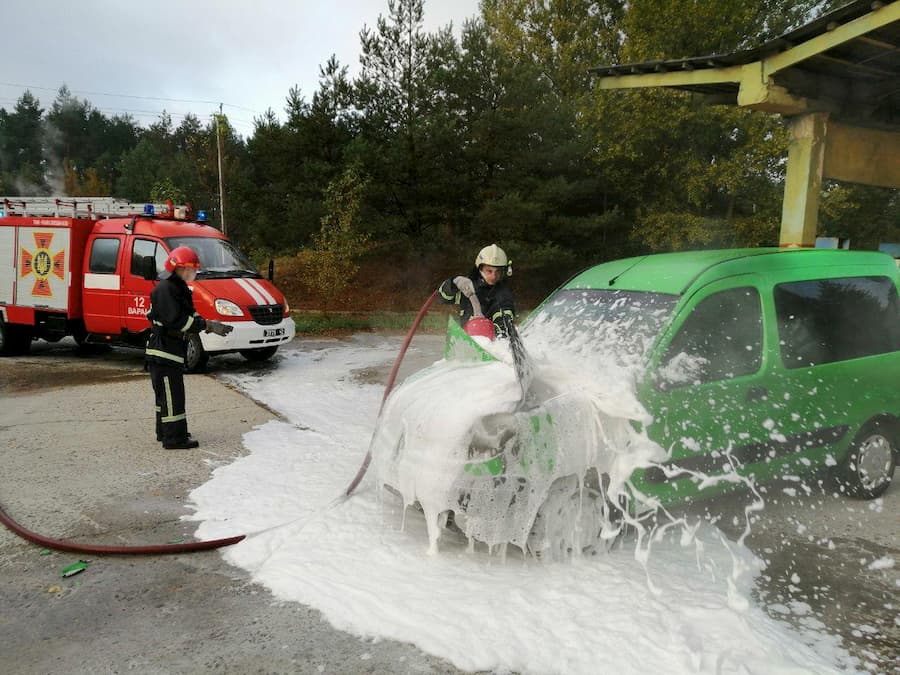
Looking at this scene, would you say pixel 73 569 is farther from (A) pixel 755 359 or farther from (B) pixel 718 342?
(A) pixel 755 359

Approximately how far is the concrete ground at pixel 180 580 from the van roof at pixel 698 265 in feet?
4.89

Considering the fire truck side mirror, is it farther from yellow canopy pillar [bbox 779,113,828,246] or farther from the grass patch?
yellow canopy pillar [bbox 779,113,828,246]

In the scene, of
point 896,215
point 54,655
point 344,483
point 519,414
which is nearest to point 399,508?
point 344,483

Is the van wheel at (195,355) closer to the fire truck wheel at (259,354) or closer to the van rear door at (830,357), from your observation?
the fire truck wheel at (259,354)

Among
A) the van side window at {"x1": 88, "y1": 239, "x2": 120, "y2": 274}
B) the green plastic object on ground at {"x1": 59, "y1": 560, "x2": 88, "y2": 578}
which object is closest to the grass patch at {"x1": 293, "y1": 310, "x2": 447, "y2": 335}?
the van side window at {"x1": 88, "y1": 239, "x2": 120, "y2": 274}

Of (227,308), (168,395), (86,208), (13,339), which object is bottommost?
(13,339)

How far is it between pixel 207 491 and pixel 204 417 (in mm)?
2355

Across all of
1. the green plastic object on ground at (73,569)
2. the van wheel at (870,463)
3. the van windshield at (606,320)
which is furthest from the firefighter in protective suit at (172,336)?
the van wheel at (870,463)

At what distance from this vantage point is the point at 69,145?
61.9 meters

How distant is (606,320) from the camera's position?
4.39 meters

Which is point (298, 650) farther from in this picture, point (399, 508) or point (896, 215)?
point (896, 215)

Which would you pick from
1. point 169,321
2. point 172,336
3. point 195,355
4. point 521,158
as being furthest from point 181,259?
point 521,158

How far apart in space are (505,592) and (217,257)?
8.30 meters

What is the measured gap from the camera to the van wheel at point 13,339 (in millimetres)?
10914
